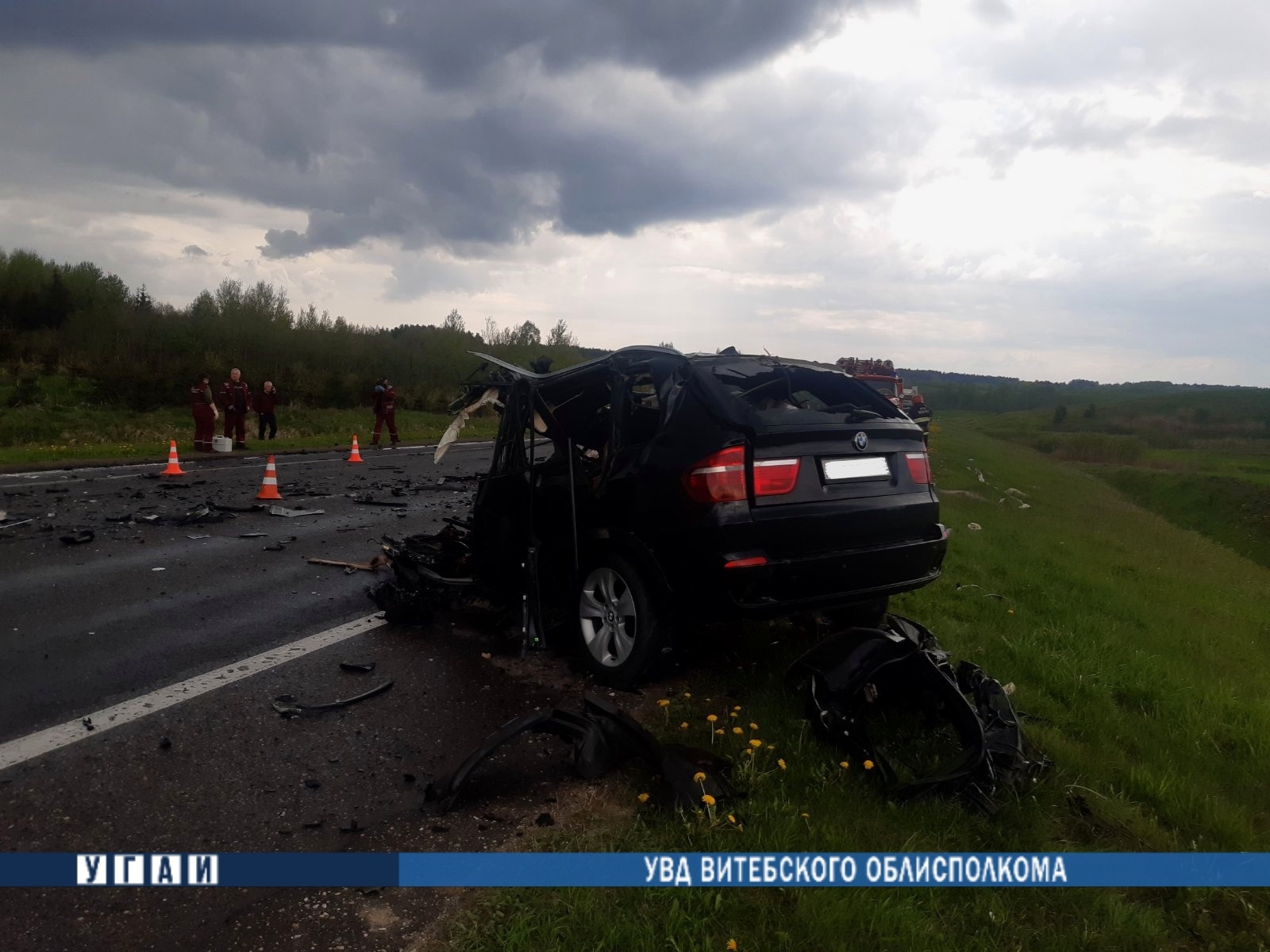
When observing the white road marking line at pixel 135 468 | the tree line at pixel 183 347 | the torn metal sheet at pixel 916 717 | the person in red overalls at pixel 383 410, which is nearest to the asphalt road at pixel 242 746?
the torn metal sheet at pixel 916 717

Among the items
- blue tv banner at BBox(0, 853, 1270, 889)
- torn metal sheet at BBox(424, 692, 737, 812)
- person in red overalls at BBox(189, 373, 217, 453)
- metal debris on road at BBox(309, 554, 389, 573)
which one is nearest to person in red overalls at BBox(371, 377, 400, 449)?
person in red overalls at BBox(189, 373, 217, 453)

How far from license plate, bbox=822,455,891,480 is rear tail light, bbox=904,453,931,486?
215 mm

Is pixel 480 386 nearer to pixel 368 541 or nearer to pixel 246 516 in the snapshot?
pixel 368 541

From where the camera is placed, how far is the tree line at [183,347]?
34.2 m

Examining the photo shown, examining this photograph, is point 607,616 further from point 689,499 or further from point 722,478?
point 722,478

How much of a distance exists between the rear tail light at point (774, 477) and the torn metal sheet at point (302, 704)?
93.0 inches

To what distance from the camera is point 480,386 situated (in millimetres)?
5379

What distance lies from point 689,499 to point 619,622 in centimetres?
90

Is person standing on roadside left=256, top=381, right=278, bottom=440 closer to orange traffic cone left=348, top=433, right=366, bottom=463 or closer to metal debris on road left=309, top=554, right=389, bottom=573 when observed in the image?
orange traffic cone left=348, top=433, right=366, bottom=463

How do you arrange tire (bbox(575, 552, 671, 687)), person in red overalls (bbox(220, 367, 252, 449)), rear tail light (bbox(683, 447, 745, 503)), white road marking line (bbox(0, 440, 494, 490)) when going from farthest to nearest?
person in red overalls (bbox(220, 367, 252, 449)), white road marking line (bbox(0, 440, 494, 490)), tire (bbox(575, 552, 671, 687)), rear tail light (bbox(683, 447, 745, 503))

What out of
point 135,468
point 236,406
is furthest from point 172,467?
point 236,406

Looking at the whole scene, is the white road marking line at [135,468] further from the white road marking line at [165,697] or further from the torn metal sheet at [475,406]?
the torn metal sheet at [475,406]

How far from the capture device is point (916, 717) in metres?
4.02

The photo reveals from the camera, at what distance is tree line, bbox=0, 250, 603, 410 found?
1348 inches
